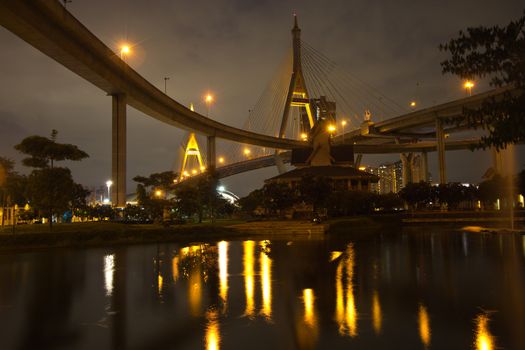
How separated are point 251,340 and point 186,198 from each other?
1812 inches

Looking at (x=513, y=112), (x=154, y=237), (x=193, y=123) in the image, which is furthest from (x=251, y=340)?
(x=193, y=123)

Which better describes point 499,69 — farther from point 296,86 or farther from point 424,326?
point 296,86

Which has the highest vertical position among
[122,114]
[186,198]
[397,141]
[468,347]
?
[397,141]

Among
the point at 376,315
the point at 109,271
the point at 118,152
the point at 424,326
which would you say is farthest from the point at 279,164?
the point at 424,326

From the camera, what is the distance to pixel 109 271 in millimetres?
20109

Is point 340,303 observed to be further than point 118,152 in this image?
No

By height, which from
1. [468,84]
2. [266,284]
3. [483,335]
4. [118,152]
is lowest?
[483,335]

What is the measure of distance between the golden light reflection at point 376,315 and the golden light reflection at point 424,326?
99 cm

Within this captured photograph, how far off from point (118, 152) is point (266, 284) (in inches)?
1530

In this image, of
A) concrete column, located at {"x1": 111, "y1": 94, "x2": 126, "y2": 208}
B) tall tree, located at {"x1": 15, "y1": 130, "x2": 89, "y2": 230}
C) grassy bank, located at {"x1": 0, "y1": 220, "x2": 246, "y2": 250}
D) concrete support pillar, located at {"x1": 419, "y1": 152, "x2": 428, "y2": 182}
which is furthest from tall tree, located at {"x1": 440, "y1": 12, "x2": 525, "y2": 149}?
concrete support pillar, located at {"x1": 419, "y1": 152, "x2": 428, "y2": 182}

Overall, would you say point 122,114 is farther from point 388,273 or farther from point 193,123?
point 388,273

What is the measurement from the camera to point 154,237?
36.3 meters

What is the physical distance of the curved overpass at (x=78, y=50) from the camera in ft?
105

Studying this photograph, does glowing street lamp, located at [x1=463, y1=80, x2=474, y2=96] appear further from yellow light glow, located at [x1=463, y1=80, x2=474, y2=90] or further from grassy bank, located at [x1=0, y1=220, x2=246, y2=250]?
grassy bank, located at [x1=0, y1=220, x2=246, y2=250]
